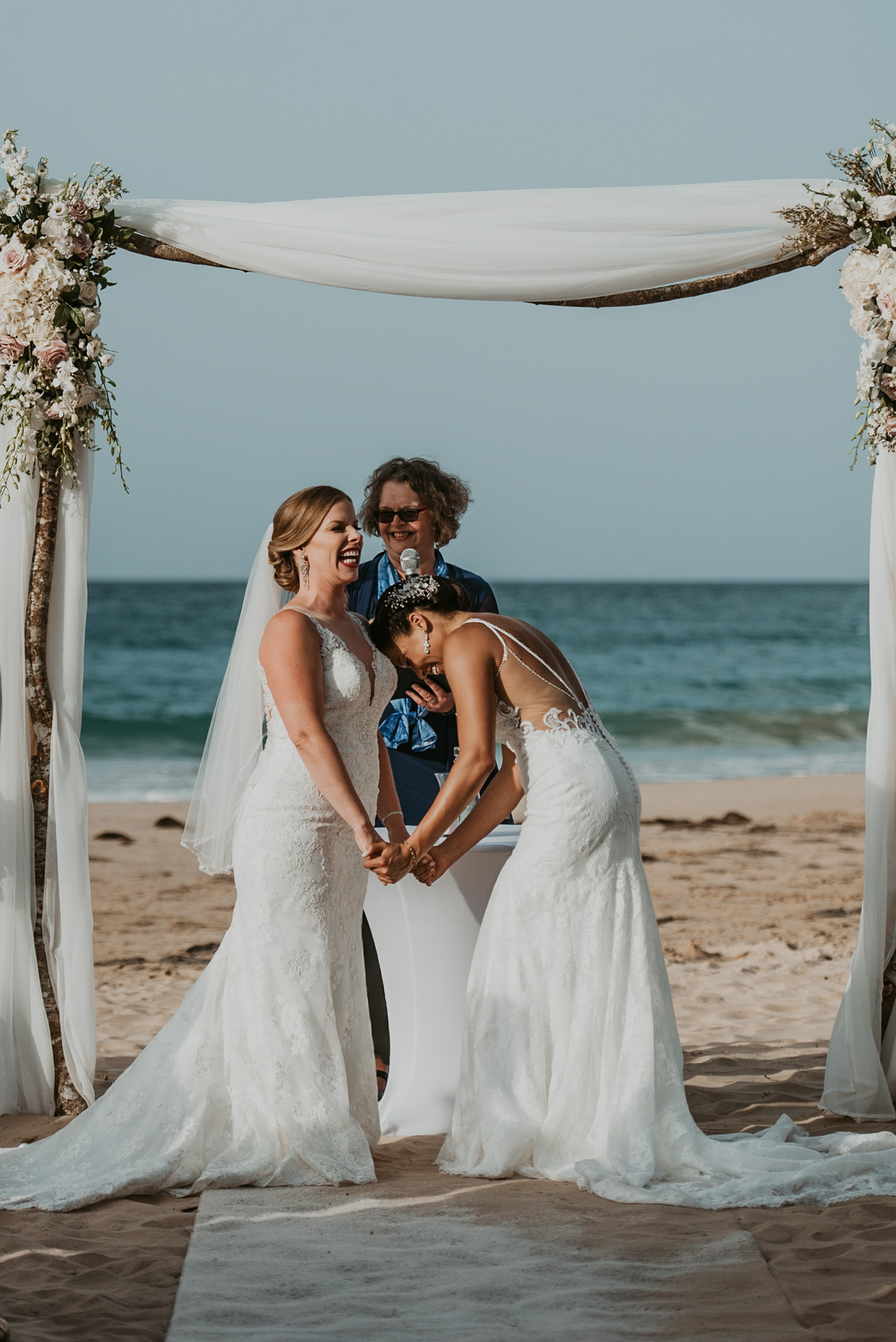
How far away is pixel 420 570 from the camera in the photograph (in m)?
5.38

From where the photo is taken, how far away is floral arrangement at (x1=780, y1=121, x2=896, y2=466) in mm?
4574

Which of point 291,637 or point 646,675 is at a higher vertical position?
point 291,637

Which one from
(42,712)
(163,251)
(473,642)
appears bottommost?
(42,712)

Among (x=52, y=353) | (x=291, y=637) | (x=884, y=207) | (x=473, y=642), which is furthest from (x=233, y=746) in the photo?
(x=884, y=207)

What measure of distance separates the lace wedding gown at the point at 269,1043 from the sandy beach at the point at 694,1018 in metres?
0.17

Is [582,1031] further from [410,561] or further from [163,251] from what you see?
[163,251]

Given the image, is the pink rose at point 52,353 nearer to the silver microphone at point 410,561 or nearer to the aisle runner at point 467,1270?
the silver microphone at point 410,561

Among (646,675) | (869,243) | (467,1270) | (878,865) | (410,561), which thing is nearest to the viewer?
(467,1270)

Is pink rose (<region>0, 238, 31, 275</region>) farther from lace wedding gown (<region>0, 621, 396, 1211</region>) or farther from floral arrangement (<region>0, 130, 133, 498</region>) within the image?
lace wedding gown (<region>0, 621, 396, 1211</region>)

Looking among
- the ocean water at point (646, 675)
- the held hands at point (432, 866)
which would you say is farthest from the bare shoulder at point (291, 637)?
the ocean water at point (646, 675)

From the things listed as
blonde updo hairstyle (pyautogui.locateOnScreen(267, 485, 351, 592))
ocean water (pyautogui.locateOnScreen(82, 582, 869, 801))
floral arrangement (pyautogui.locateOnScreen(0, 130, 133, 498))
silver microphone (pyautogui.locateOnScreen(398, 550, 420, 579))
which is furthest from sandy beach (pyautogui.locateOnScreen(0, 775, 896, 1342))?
ocean water (pyautogui.locateOnScreen(82, 582, 869, 801))

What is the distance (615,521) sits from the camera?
36094 mm

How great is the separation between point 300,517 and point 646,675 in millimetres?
24396

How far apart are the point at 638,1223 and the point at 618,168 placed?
2217 centimetres
